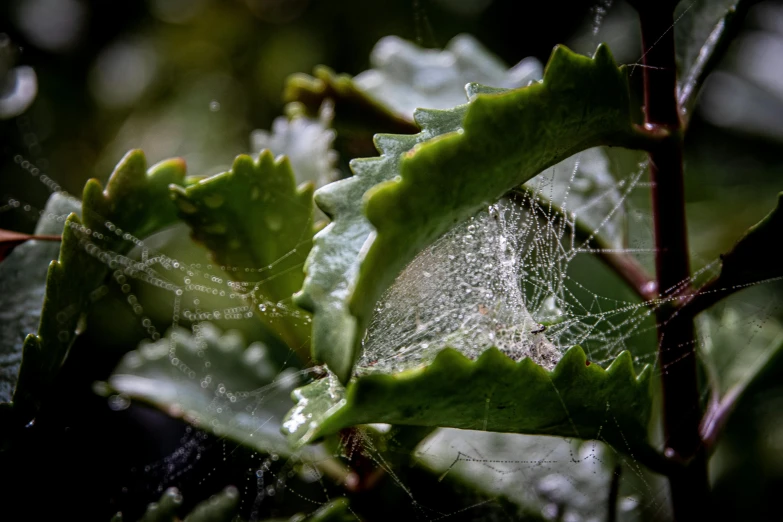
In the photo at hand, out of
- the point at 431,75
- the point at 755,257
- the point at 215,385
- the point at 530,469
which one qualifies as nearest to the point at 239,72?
the point at 431,75

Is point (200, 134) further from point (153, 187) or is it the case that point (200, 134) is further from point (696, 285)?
point (696, 285)

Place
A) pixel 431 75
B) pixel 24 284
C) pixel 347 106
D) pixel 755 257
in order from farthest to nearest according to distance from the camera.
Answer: pixel 431 75
pixel 347 106
pixel 24 284
pixel 755 257

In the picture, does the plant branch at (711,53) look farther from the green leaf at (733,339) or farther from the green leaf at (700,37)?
the green leaf at (733,339)

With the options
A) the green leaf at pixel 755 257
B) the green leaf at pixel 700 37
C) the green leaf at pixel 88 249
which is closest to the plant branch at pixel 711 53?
the green leaf at pixel 700 37

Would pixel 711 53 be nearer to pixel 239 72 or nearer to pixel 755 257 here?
pixel 755 257

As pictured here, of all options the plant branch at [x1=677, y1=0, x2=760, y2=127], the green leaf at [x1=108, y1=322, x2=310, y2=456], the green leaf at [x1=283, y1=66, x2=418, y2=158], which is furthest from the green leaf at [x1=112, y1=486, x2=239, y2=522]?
the plant branch at [x1=677, y1=0, x2=760, y2=127]

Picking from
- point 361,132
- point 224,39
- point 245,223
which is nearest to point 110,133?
point 224,39
